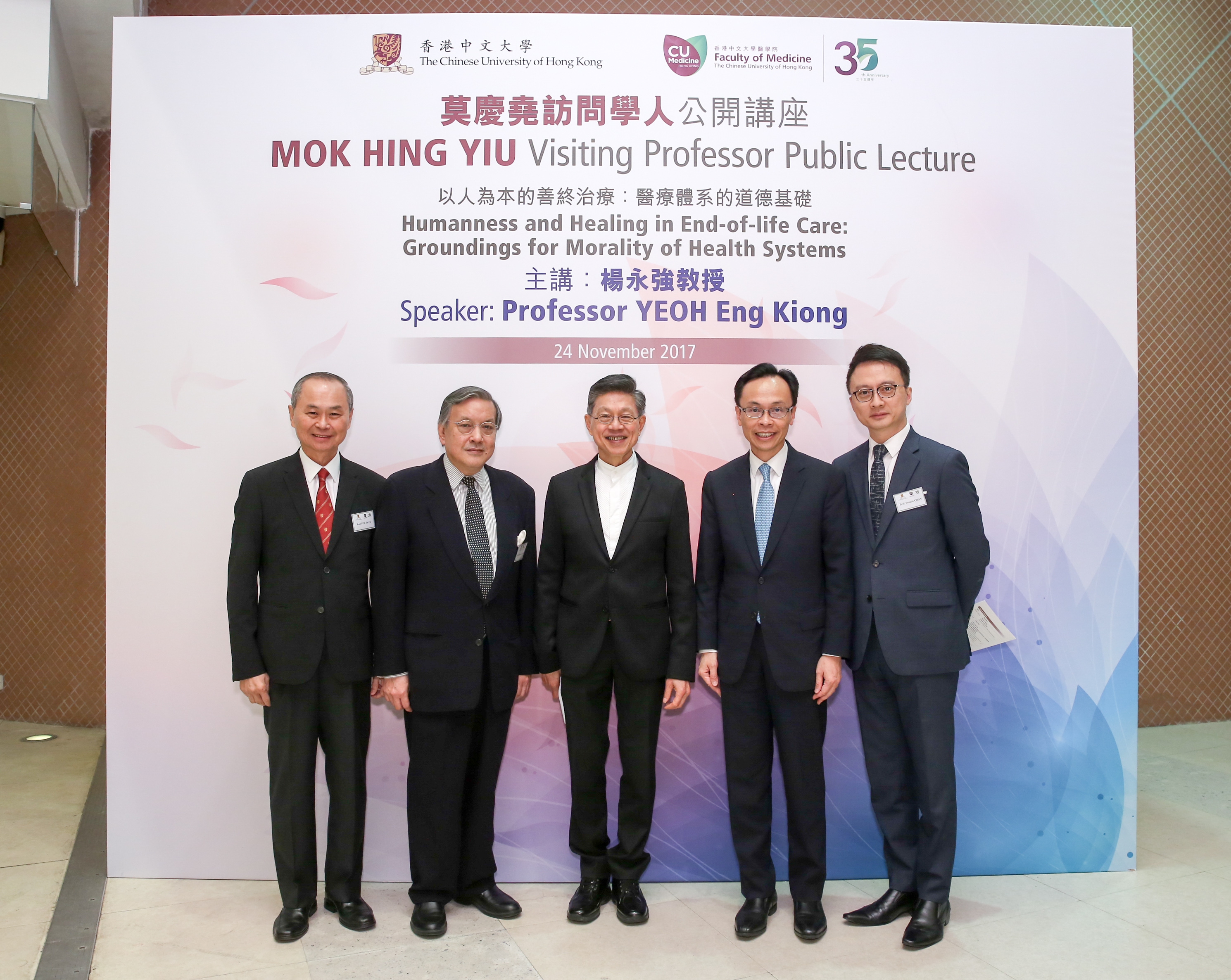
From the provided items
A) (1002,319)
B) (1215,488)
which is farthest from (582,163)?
(1215,488)

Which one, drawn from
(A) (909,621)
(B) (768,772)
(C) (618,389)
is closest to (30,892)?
(B) (768,772)

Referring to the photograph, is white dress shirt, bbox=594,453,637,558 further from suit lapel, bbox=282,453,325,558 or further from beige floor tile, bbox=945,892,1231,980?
beige floor tile, bbox=945,892,1231,980

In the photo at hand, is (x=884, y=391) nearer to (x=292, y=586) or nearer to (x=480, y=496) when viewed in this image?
(x=480, y=496)

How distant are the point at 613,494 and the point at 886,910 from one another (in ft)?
5.60

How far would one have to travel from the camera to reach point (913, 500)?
280 centimetres

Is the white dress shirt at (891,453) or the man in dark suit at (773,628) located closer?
the man in dark suit at (773,628)

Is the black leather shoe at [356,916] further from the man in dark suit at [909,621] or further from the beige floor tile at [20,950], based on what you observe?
the man in dark suit at [909,621]

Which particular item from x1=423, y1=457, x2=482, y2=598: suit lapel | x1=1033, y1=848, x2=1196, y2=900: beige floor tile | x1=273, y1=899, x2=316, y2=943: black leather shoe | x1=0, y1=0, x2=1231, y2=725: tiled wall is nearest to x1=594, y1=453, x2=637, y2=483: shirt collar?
x1=423, y1=457, x2=482, y2=598: suit lapel

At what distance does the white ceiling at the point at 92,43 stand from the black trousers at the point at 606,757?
3.50 metres

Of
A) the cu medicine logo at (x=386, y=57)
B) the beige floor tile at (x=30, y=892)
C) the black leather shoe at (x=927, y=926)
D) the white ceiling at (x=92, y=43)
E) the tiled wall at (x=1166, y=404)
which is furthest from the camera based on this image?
the tiled wall at (x=1166, y=404)

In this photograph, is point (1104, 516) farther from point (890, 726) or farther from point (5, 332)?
point (5, 332)

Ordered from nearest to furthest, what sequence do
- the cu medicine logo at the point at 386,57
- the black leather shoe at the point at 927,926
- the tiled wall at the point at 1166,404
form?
the black leather shoe at the point at 927,926 < the cu medicine logo at the point at 386,57 < the tiled wall at the point at 1166,404

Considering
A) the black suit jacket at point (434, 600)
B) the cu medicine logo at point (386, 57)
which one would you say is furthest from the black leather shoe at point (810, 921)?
the cu medicine logo at point (386, 57)

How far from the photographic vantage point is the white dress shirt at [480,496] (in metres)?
2.84
